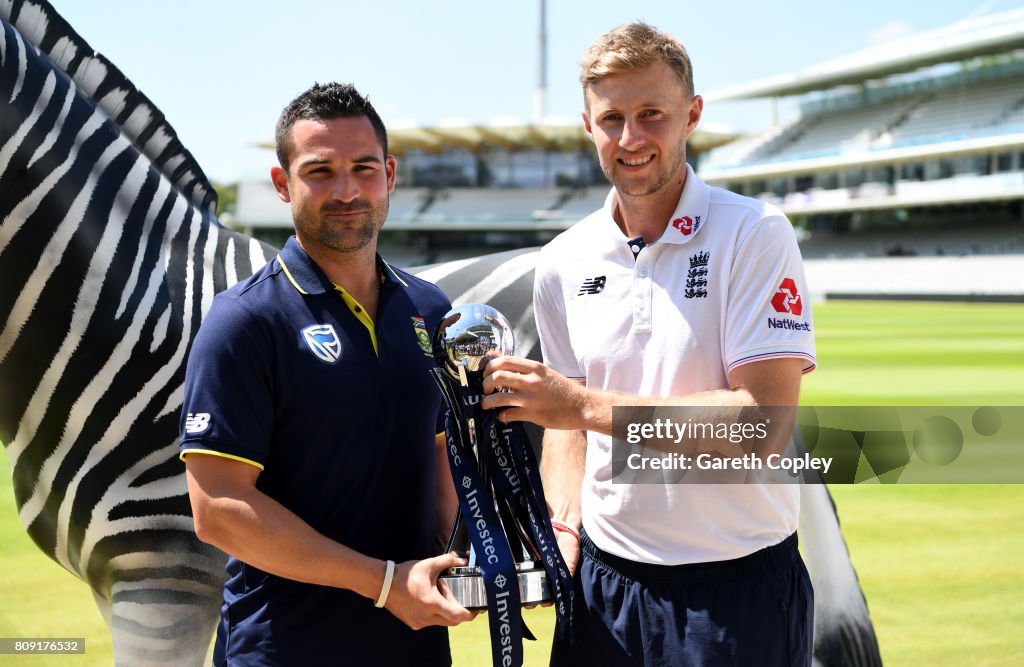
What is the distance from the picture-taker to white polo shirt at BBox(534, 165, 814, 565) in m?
1.83

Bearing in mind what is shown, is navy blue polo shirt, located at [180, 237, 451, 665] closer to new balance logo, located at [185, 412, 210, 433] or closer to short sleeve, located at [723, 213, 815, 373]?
new balance logo, located at [185, 412, 210, 433]

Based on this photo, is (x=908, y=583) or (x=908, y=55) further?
(x=908, y=55)

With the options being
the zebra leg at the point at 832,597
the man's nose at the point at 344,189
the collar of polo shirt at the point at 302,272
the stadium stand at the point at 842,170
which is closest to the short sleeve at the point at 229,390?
the collar of polo shirt at the point at 302,272

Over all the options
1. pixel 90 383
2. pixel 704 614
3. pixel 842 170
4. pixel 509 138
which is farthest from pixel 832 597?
pixel 509 138

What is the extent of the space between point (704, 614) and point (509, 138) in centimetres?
5065

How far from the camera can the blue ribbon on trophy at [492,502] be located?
170cm

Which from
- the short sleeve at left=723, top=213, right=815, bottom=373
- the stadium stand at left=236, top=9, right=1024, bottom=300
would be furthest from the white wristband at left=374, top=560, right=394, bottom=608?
the stadium stand at left=236, top=9, right=1024, bottom=300

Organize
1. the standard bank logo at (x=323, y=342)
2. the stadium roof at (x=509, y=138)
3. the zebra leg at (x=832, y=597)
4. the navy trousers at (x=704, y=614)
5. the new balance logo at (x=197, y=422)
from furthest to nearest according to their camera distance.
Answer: the stadium roof at (x=509, y=138) → the zebra leg at (x=832, y=597) → the navy trousers at (x=704, y=614) → the standard bank logo at (x=323, y=342) → the new balance logo at (x=197, y=422)

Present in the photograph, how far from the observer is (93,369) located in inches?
103

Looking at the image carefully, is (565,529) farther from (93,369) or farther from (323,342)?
(93,369)

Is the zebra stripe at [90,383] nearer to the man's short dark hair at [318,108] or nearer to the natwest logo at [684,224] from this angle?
the man's short dark hair at [318,108]

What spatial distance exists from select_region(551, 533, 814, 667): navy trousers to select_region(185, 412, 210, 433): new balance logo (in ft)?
3.11

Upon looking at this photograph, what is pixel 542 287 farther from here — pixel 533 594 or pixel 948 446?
pixel 948 446

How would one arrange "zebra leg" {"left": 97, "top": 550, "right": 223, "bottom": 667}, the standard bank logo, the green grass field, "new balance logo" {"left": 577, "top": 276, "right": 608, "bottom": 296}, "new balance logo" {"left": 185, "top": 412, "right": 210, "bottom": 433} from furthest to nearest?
the green grass field < "zebra leg" {"left": 97, "top": 550, "right": 223, "bottom": 667} < "new balance logo" {"left": 577, "top": 276, "right": 608, "bottom": 296} < the standard bank logo < "new balance logo" {"left": 185, "top": 412, "right": 210, "bottom": 433}
